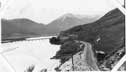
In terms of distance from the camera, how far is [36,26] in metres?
0.88

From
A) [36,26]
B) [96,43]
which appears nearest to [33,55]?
[36,26]

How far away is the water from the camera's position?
0.85 meters

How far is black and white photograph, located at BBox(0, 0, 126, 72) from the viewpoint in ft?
2.75

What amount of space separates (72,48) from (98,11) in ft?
0.63

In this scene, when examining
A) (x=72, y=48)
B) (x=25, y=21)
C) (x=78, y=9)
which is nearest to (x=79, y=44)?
(x=72, y=48)

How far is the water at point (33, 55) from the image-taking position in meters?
0.85

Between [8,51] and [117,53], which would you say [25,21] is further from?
[117,53]

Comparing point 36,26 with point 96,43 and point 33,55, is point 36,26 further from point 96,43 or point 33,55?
point 96,43

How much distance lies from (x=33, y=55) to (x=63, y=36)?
15 centimetres

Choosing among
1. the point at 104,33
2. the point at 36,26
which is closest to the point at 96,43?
the point at 104,33

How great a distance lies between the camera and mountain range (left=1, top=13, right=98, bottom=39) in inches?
33.8

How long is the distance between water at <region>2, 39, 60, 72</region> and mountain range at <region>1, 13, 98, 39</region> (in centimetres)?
4

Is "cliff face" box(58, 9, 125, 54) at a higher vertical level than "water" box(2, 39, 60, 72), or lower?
higher

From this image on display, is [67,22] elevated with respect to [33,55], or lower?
elevated
